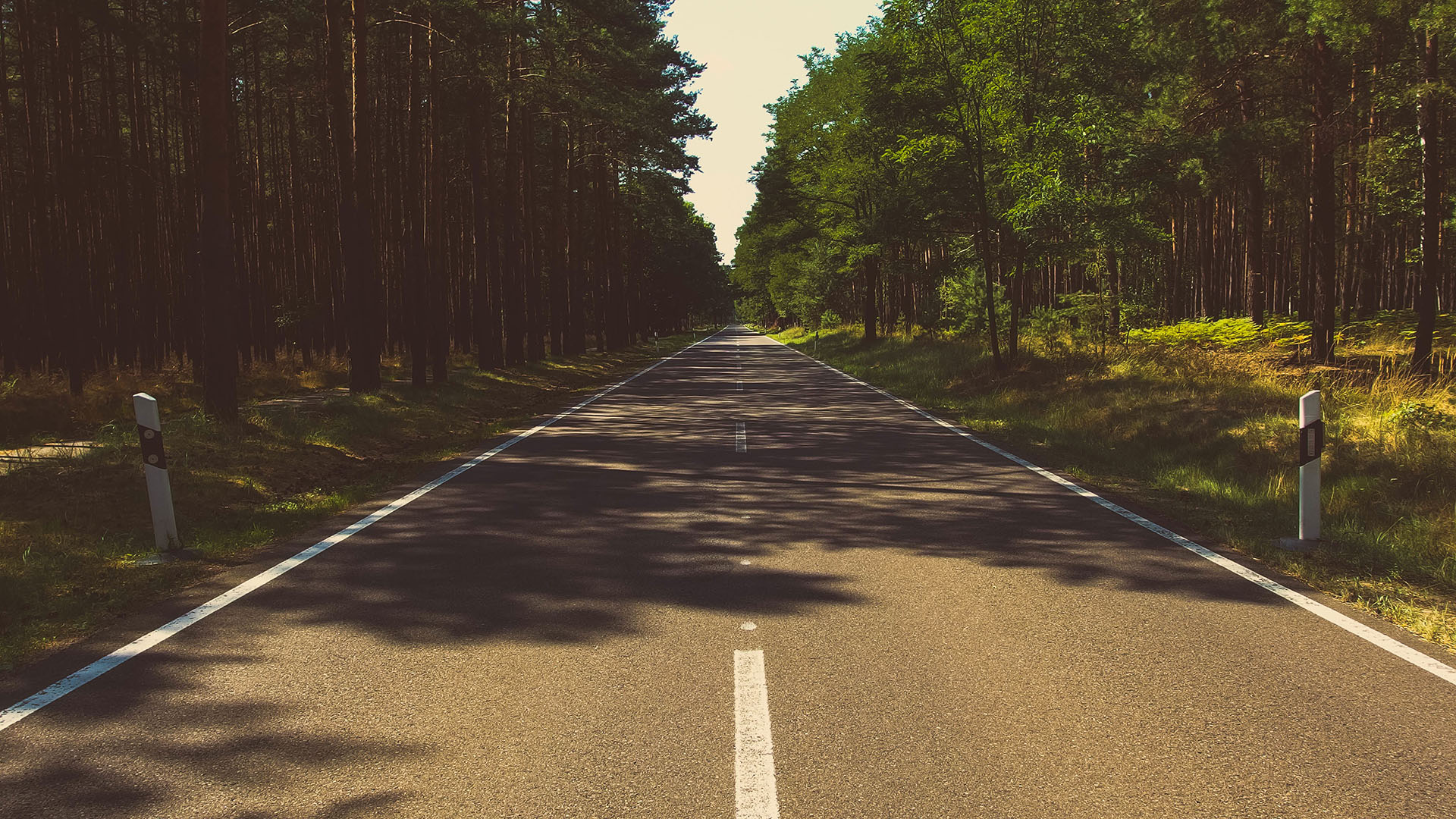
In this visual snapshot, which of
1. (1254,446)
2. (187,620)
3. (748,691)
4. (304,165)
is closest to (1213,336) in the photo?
(1254,446)

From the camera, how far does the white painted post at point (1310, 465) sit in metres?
6.11

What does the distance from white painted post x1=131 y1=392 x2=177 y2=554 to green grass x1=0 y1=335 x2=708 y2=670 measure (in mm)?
206

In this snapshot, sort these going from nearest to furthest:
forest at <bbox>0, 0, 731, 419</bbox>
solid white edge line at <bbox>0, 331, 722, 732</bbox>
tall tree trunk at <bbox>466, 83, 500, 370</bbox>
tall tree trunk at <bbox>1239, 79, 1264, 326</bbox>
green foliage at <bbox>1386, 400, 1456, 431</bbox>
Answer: solid white edge line at <bbox>0, 331, 722, 732</bbox> → green foliage at <bbox>1386, 400, 1456, 431</bbox> → forest at <bbox>0, 0, 731, 419</bbox> → tall tree trunk at <bbox>466, 83, 500, 370</bbox> → tall tree trunk at <bbox>1239, 79, 1264, 326</bbox>

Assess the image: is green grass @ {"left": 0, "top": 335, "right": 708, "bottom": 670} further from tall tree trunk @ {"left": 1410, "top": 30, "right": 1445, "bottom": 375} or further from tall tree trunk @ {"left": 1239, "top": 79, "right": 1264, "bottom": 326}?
tall tree trunk @ {"left": 1239, "top": 79, "right": 1264, "bottom": 326}

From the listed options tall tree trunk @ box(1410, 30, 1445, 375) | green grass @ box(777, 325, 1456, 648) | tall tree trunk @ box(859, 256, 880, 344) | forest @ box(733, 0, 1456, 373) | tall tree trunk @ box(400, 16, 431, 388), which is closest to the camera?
green grass @ box(777, 325, 1456, 648)

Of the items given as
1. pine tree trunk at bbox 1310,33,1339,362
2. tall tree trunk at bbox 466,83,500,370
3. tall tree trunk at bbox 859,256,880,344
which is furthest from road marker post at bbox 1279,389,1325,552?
tall tree trunk at bbox 859,256,880,344

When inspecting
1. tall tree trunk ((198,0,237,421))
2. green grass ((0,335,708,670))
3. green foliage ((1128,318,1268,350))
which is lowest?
green grass ((0,335,708,670))

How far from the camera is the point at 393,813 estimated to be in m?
2.90

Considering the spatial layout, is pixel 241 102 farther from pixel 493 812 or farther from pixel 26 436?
pixel 493 812

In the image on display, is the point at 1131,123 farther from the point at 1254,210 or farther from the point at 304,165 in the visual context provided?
the point at 304,165

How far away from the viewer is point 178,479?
8.22 m

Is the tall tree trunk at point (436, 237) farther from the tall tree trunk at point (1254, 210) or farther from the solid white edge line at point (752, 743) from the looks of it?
the tall tree trunk at point (1254, 210)

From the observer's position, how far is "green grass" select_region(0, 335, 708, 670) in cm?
540

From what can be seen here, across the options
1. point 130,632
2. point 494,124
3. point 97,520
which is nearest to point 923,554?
point 130,632
